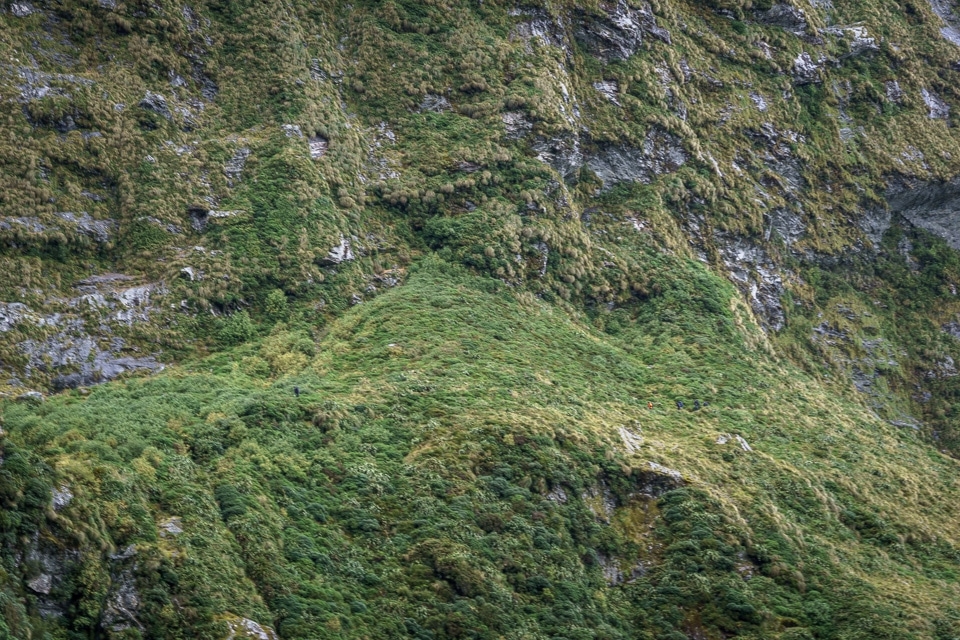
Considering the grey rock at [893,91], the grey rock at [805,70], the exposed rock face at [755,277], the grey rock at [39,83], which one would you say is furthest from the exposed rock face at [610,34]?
the grey rock at [39,83]

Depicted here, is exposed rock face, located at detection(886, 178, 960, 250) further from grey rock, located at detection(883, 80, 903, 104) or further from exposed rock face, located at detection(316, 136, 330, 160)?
exposed rock face, located at detection(316, 136, 330, 160)

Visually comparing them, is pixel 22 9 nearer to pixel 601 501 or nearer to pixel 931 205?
pixel 601 501

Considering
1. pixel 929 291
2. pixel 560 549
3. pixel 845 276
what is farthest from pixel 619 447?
pixel 929 291

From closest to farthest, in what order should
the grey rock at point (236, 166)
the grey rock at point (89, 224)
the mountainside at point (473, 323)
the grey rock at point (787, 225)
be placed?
the mountainside at point (473, 323), the grey rock at point (89, 224), the grey rock at point (236, 166), the grey rock at point (787, 225)

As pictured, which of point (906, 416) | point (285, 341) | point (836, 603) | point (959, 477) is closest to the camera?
point (836, 603)

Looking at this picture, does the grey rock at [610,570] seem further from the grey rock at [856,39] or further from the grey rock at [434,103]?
the grey rock at [856,39]

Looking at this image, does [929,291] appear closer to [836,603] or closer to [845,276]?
[845,276]
